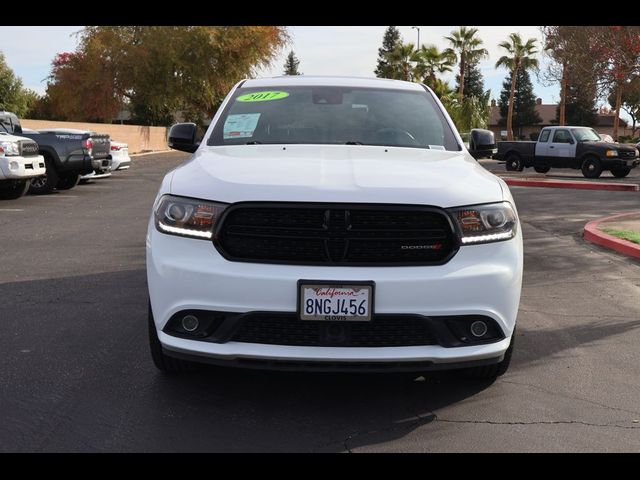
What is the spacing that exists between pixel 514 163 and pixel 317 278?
27.3m

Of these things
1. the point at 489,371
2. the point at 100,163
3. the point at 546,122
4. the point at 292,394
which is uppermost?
the point at 489,371

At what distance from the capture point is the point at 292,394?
4.39 metres

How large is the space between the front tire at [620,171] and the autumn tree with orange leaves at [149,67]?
36634mm

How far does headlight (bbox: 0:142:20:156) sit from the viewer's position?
14703 millimetres

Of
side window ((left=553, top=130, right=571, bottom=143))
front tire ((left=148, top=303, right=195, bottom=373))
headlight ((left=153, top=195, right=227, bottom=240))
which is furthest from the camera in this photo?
side window ((left=553, top=130, right=571, bottom=143))

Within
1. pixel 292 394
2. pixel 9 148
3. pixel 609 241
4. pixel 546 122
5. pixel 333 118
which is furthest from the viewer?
pixel 546 122

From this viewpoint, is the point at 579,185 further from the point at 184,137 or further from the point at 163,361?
the point at 163,361

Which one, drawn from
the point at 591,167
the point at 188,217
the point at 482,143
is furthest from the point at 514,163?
the point at 188,217

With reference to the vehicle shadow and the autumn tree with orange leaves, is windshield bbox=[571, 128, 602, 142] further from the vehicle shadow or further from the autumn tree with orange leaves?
the autumn tree with orange leaves

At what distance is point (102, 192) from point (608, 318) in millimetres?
14475

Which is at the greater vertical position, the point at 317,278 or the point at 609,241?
the point at 317,278

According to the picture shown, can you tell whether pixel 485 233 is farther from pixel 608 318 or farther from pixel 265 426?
pixel 608 318

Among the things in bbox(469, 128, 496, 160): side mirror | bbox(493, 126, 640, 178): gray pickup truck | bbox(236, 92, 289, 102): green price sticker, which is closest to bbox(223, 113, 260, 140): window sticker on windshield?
bbox(236, 92, 289, 102): green price sticker

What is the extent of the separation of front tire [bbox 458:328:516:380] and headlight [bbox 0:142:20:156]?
1229cm
